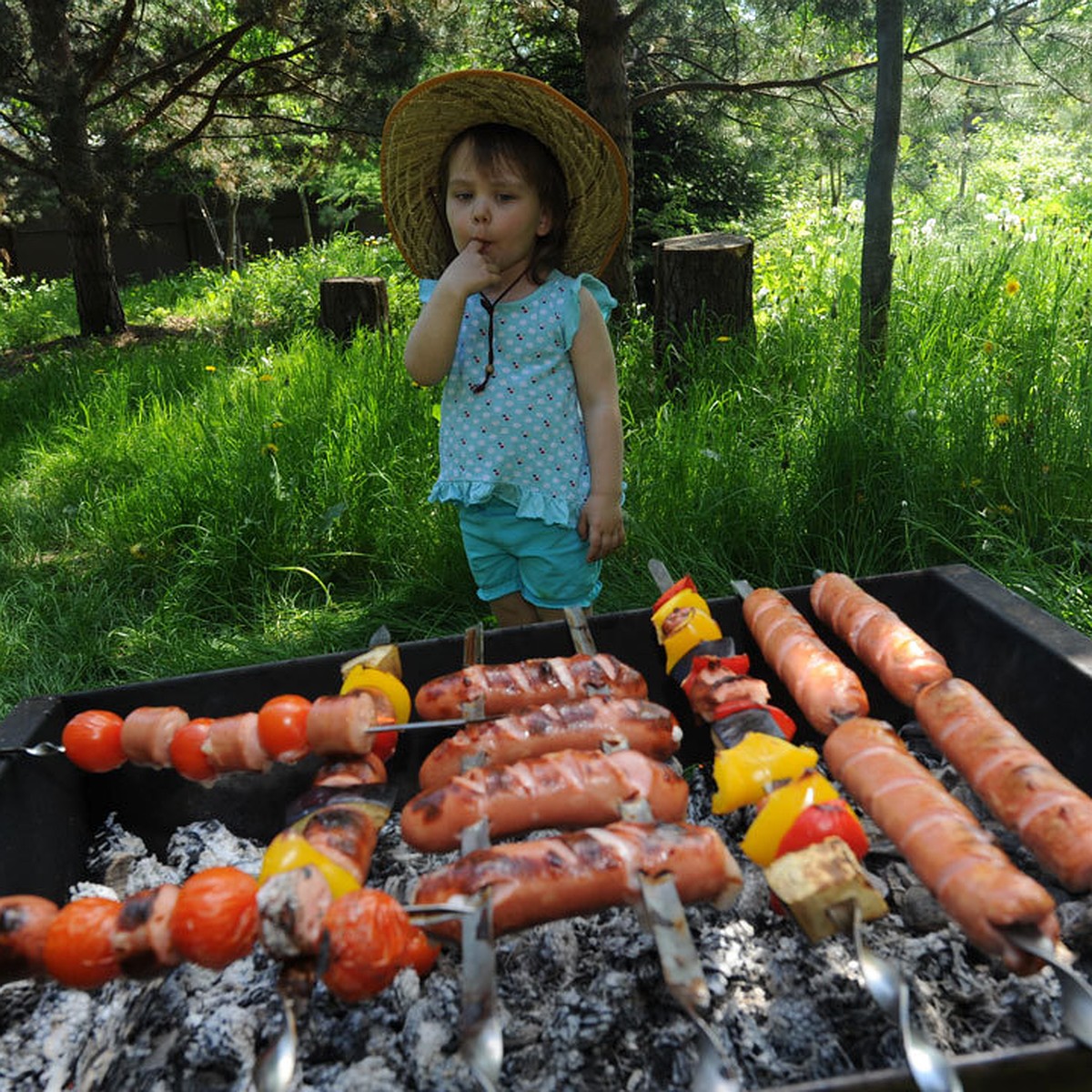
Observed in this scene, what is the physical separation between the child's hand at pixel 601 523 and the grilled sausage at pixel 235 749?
3.70ft

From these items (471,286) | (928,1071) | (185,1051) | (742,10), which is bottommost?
(185,1051)

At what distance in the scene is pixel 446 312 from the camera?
7.44 feet

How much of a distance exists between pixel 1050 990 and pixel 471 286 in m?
1.83

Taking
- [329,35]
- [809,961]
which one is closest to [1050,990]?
[809,961]

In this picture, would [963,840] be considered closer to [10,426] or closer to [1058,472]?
[1058,472]

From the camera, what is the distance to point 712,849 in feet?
4.33

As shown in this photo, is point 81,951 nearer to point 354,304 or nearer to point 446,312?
point 446,312

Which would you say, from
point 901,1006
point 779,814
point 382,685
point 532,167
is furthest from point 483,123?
point 901,1006

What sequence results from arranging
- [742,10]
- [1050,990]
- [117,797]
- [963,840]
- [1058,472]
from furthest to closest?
[742,10] < [1058,472] < [117,797] < [1050,990] < [963,840]

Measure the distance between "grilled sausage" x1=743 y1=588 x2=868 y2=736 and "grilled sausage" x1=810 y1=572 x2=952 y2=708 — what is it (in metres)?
0.07

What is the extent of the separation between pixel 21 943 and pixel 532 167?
2.01 m

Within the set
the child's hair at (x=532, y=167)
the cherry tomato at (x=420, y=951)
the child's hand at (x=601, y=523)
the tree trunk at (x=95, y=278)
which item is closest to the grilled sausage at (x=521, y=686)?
the cherry tomato at (x=420, y=951)

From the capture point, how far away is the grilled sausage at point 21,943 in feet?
4.23

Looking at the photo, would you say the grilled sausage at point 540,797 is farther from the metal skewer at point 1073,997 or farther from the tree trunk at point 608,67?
the tree trunk at point 608,67
